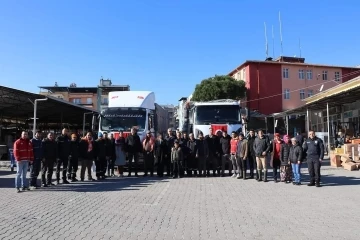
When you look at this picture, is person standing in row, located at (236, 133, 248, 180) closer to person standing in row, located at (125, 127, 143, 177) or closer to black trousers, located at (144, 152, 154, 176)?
black trousers, located at (144, 152, 154, 176)

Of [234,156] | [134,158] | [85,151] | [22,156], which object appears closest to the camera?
[22,156]

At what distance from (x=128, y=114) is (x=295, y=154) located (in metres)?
8.59

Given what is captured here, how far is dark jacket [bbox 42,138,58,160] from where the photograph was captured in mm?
13219

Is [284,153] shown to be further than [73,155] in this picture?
No

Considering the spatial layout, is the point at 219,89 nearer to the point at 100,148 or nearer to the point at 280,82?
the point at 280,82

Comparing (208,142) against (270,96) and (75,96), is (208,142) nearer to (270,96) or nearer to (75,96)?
(270,96)

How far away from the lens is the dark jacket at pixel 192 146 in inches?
631

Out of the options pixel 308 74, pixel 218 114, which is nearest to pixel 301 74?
pixel 308 74

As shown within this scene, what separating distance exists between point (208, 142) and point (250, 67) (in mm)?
36375

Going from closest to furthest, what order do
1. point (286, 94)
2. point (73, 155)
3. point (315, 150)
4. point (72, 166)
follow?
point (315, 150) → point (73, 155) → point (72, 166) → point (286, 94)

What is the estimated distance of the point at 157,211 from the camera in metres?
8.82

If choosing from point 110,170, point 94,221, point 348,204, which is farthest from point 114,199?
point 110,170

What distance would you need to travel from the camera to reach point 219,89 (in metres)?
47.5

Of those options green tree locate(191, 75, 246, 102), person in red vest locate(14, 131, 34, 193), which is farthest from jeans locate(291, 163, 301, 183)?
green tree locate(191, 75, 246, 102)
